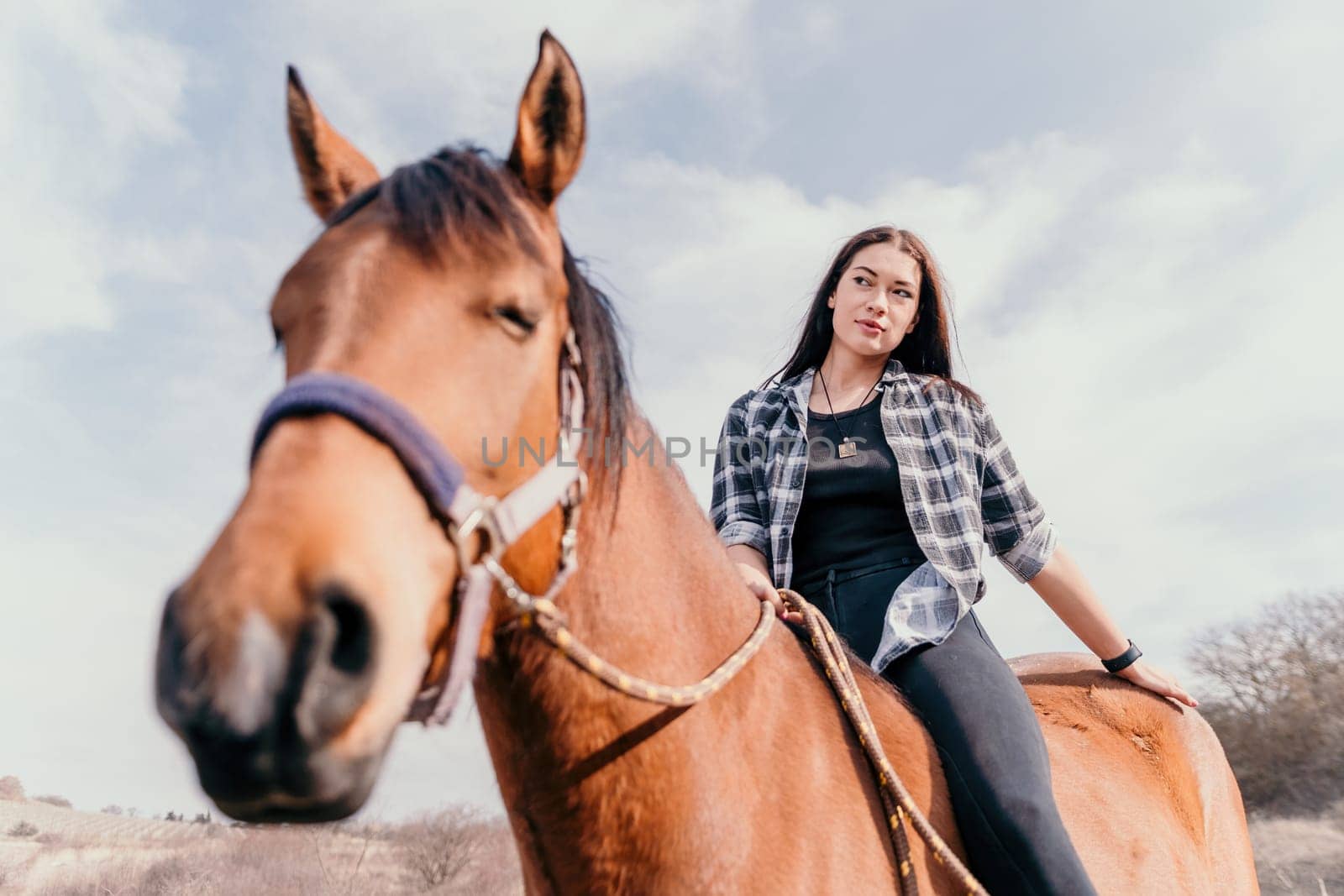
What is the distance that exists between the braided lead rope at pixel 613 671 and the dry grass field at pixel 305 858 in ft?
26.4

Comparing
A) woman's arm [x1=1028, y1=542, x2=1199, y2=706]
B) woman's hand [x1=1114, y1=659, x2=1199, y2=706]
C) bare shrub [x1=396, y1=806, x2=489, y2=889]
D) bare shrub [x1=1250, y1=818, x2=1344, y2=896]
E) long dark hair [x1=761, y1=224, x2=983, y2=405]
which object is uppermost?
long dark hair [x1=761, y1=224, x2=983, y2=405]

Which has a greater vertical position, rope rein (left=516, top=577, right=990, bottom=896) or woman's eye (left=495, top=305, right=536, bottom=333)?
woman's eye (left=495, top=305, right=536, bottom=333)

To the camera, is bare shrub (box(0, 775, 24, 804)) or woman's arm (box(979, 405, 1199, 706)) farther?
bare shrub (box(0, 775, 24, 804))

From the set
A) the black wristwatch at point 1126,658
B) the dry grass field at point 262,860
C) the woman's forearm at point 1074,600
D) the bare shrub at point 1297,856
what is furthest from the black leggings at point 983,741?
the bare shrub at point 1297,856

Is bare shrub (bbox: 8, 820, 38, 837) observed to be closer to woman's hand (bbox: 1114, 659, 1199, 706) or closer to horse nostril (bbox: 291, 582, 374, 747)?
woman's hand (bbox: 1114, 659, 1199, 706)

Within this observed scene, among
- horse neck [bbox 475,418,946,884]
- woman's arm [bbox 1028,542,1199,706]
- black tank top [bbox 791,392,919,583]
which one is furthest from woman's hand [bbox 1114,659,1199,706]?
horse neck [bbox 475,418,946,884]

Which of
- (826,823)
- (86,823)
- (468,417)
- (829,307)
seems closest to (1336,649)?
(829,307)

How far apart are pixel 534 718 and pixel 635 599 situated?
1.03 feet

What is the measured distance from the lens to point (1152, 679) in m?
3.58

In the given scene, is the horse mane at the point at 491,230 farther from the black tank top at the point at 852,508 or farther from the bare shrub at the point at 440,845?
the bare shrub at the point at 440,845

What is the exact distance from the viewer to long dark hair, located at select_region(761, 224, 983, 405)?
3363 millimetres

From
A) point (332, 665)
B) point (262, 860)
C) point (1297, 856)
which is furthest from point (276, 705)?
point (1297, 856)

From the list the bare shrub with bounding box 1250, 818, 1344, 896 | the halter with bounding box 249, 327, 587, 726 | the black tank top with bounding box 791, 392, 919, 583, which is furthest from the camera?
the bare shrub with bounding box 1250, 818, 1344, 896

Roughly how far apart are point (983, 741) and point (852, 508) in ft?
2.90
